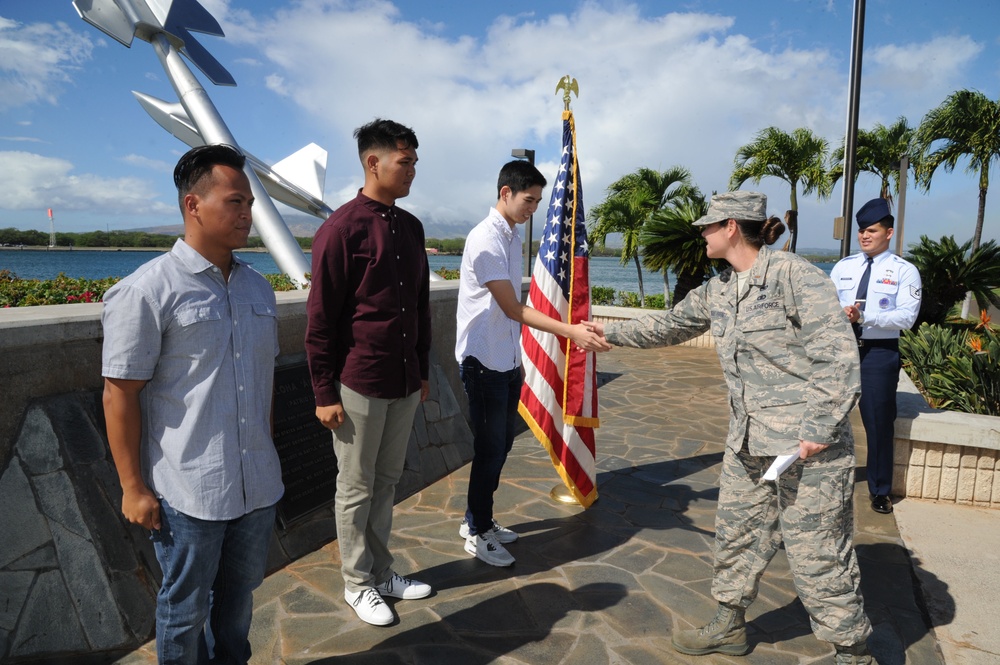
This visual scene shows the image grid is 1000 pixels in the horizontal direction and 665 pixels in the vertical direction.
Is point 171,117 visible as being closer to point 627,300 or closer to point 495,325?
point 627,300

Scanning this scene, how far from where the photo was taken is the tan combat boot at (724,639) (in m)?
2.89

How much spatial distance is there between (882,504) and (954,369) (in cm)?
215

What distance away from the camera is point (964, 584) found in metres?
3.62

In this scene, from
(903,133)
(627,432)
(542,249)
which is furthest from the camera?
(903,133)

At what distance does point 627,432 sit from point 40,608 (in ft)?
17.3

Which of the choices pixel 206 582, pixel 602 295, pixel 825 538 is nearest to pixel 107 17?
pixel 602 295

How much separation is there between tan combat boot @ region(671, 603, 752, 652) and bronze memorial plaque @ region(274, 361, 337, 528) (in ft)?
7.47

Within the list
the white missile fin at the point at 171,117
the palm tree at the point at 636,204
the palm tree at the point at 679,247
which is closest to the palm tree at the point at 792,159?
the palm tree at the point at 636,204

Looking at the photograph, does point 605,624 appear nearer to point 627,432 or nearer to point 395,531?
point 395,531

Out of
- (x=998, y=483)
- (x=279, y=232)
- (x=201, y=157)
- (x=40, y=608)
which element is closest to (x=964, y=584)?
(x=998, y=483)

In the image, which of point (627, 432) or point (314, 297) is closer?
point (314, 297)

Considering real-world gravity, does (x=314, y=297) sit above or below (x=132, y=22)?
below

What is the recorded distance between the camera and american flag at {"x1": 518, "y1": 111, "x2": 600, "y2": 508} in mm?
4434

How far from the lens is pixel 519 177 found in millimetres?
3568
